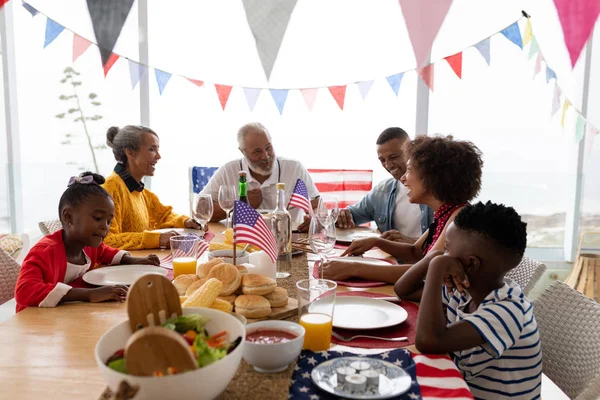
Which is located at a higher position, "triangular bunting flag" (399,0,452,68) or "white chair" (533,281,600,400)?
"triangular bunting flag" (399,0,452,68)

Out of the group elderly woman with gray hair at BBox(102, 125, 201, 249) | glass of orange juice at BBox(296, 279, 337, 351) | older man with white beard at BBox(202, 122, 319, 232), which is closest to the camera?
glass of orange juice at BBox(296, 279, 337, 351)

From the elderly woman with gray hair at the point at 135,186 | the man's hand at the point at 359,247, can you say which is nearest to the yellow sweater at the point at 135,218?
the elderly woman with gray hair at the point at 135,186

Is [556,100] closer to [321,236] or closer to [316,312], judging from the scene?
[321,236]

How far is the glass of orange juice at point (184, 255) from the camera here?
141 cm

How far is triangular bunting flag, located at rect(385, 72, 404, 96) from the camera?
3.68 metres

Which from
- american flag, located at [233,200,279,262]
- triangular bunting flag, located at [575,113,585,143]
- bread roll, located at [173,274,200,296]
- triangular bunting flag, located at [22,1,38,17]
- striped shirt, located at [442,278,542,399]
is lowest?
striped shirt, located at [442,278,542,399]

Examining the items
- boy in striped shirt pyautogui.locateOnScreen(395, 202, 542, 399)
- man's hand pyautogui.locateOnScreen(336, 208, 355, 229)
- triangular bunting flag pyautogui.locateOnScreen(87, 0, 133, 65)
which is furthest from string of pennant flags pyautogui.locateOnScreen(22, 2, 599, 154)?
boy in striped shirt pyautogui.locateOnScreen(395, 202, 542, 399)

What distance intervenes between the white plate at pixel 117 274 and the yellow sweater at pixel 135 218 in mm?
367

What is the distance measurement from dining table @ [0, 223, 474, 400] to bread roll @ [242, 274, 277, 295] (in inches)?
9.0

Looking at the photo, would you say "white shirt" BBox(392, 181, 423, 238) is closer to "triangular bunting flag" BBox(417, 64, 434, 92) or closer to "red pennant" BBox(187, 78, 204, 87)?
"triangular bunting flag" BBox(417, 64, 434, 92)

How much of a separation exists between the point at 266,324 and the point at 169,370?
31 centimetres

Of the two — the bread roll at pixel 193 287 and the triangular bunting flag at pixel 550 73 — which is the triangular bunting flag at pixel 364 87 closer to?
the triangular bunting flag at pixel 550 73

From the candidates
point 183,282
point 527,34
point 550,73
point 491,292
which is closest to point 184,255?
point 183,282

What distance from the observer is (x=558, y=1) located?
10.1 ft
